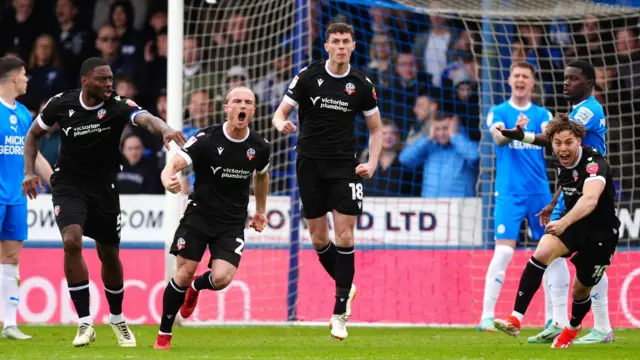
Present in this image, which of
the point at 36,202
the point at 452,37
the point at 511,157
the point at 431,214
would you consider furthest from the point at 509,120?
the point at 36,202

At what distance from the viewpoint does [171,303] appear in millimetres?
8789

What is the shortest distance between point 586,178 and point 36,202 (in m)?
7.08

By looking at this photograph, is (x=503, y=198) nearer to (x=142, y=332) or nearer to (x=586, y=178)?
(x=586, y=178)

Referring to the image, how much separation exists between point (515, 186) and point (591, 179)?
235 cm

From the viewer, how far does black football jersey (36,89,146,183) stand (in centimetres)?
923

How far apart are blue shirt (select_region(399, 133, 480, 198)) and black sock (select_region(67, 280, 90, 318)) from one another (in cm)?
508

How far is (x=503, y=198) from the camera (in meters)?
11.2

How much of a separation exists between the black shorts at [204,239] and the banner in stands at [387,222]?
13.2 ft

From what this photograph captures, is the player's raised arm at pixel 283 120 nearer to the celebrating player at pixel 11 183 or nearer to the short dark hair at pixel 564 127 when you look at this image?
the short dark hair at pixel 564 127

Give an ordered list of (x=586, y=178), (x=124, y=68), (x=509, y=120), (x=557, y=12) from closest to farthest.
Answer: (x=586, y=178) → (x=509, y=120) → (x=557, y=12) → (x=124, y=68)

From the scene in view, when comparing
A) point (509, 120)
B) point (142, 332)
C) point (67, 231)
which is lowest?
point (142, 332)

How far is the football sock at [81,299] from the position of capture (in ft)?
30.0

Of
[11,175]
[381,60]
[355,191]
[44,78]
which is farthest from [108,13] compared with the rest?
[355,191]

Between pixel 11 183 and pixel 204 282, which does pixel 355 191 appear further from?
pixel 11 183
